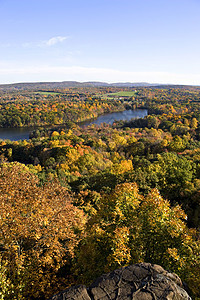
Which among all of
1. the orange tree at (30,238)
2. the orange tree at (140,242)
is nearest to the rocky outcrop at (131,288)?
the orange tree at (140,242)

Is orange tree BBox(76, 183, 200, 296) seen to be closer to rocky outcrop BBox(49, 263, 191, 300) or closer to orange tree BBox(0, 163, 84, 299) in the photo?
orange tree BBox(0, 163, 84, 299)

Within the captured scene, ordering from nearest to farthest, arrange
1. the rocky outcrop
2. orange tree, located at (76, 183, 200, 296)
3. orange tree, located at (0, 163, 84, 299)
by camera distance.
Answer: the rocky outcrop → orange tree, located at (76, 183, 200, 296) → orange tree, located at (0, 163, 84, 299)

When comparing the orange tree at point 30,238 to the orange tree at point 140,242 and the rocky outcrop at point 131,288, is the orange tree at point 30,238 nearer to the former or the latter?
the orange tree at point 140,242

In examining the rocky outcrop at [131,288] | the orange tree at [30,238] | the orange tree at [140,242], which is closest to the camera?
the rocky outcrop at [131,288]

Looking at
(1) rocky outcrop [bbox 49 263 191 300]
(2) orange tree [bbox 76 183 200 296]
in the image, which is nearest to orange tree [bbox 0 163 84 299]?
(2) orange tree [bbox 76 183 200 296]


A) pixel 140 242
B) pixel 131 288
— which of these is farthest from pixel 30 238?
pixel 131 288
